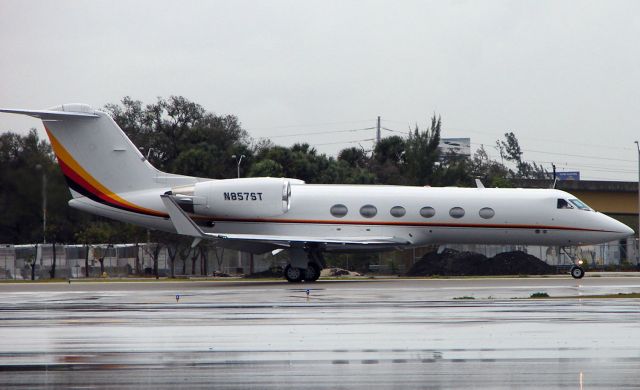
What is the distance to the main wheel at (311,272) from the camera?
111ft

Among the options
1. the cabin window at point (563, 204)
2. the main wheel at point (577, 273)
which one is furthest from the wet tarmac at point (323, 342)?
the cabin window at point (563, 204)

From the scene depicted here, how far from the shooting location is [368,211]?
35.0m

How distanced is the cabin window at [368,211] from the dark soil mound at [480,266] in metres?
6.50

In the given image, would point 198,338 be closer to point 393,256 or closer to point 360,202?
point 360,202

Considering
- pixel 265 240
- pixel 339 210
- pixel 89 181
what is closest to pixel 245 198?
pixel 265 240

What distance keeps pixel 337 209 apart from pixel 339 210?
3.3 inches

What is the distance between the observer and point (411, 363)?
1207cm

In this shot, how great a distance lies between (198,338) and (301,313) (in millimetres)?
4805

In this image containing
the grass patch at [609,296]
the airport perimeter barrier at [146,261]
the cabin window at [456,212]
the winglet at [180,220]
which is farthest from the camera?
the airport perimeter barrier at [146,261]

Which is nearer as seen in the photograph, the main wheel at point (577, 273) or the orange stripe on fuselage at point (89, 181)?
the main wheel at point (577, 273)

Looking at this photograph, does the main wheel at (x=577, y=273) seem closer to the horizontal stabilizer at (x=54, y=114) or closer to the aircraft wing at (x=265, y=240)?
the aircraft wing at (x=265, y=240)

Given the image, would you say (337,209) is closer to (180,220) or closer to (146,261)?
(180,220)

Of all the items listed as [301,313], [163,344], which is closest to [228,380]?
[163,344]

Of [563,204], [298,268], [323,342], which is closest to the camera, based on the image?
[323,342]
